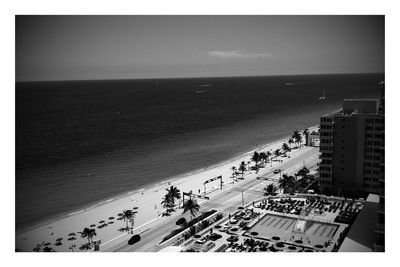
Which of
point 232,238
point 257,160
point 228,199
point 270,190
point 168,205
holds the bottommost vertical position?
point 232,238

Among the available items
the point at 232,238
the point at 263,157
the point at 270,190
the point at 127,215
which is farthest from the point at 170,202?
the point at 263,157

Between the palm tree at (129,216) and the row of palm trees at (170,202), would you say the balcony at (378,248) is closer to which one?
the row of palm trees at (170,202)

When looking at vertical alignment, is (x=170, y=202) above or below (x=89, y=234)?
above

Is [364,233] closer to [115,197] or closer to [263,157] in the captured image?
[115,197]

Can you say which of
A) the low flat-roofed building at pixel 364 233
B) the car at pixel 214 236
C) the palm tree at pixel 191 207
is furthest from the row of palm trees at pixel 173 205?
the low flat-roofed building at pixel 364 233

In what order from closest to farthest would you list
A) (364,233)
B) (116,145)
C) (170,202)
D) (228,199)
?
(364,233)
(170,202)
(228,199)
(116,145)

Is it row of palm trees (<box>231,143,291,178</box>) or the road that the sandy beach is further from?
row of palm trees (<box>231,143,291,178</box>)
